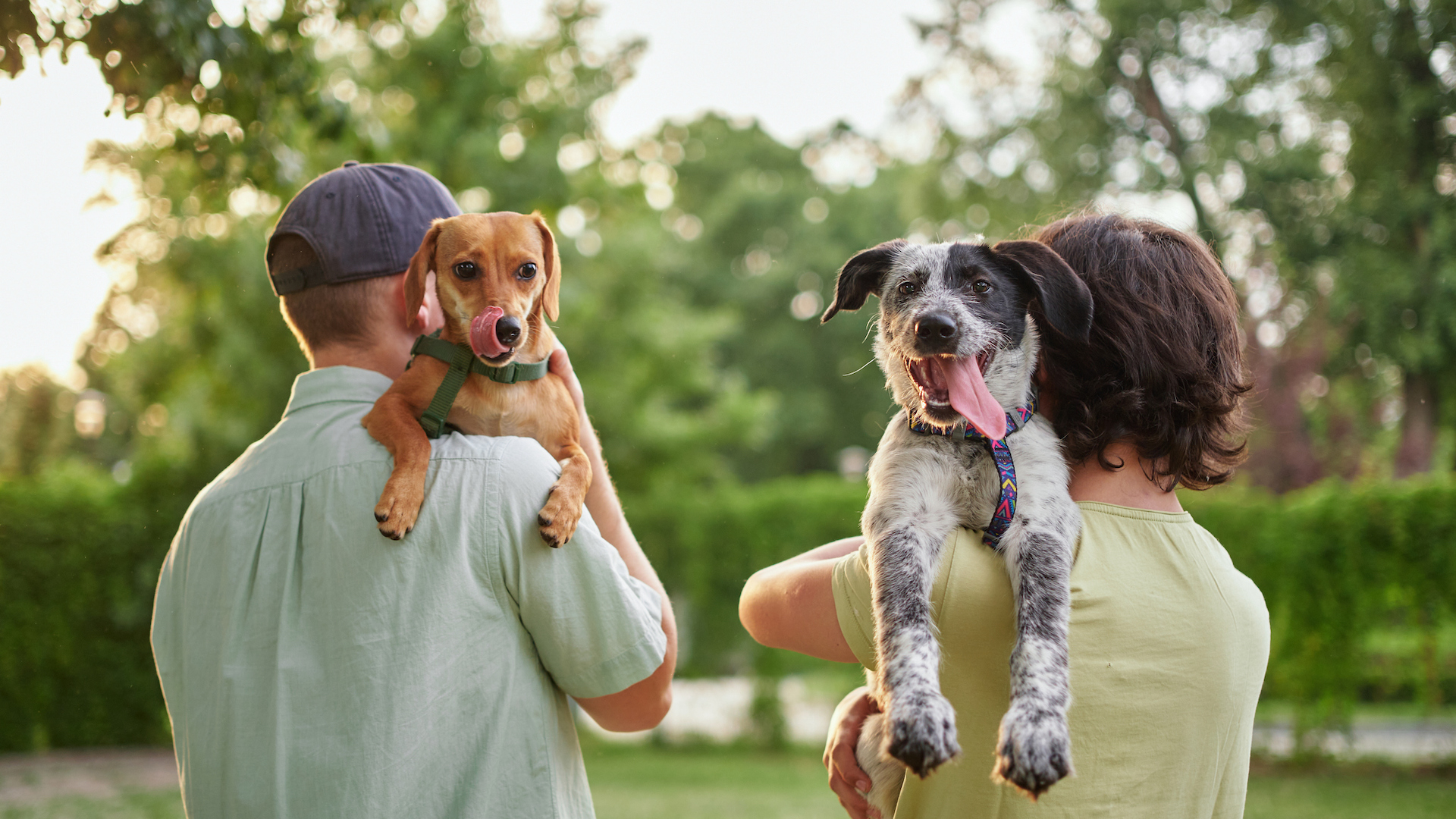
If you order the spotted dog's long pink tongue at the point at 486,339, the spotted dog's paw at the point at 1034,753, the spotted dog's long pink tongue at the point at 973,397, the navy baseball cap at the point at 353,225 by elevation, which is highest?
the navy baseball cap at the point at 353,225

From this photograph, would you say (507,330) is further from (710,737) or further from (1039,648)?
(710,737)

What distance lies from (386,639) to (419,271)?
0.80m

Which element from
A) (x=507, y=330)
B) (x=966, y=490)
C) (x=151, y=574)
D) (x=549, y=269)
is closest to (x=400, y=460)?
(x=507, y=330)

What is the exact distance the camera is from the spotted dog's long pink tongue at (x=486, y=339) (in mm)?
2146

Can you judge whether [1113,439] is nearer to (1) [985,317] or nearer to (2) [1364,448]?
(1) [985,317]

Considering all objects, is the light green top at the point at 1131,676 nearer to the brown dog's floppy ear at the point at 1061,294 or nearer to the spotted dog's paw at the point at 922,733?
the spotted dog's paw at the point at 922,733

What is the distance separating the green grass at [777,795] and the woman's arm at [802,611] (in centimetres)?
661

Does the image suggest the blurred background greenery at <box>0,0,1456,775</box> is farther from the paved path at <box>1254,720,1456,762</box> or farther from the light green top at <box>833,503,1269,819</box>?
the light green top at <box>833,503,1269,819</box>

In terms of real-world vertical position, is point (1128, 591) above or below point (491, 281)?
below

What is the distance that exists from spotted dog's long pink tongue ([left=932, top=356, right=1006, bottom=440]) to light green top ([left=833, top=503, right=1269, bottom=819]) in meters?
0.24

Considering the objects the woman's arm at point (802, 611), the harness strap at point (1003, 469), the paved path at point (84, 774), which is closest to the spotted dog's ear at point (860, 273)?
the harness strap at point (1003, 469)

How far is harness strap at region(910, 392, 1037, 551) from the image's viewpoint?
1824 millimetres

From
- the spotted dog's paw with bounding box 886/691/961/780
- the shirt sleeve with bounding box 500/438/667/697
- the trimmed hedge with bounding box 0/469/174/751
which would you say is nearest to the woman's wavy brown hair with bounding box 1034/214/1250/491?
the spotted dog's paw with bounding box 886/691/961/780

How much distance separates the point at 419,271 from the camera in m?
2.12
